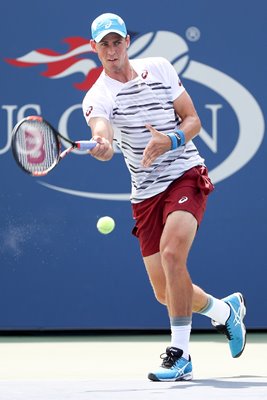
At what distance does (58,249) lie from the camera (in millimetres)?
8227

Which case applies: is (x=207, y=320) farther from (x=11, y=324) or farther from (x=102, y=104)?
(x=102, y=104)

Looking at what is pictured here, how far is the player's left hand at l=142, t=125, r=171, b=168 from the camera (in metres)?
5.89

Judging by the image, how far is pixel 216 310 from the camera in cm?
654

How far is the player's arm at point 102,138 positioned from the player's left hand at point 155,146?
0.58 ft

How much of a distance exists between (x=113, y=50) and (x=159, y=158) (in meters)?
0.55

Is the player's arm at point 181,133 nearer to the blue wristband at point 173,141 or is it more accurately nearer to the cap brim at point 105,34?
the blue wristband at point 173,141

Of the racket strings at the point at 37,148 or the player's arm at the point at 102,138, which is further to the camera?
the racket strings at the point at 37,148

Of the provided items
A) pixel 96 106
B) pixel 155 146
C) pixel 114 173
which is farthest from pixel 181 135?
pixel 114 173

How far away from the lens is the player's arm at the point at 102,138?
223 inches

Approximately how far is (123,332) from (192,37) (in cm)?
191
